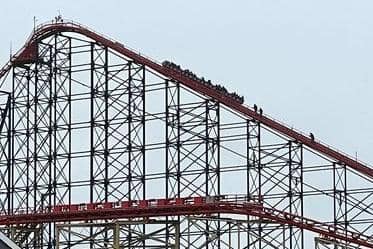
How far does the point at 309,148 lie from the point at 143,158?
23.4ft

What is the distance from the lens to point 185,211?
47781 mm

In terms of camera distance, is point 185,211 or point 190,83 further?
point 190,83

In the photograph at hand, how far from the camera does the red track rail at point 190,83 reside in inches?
1909

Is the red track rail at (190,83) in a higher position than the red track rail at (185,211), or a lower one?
higher

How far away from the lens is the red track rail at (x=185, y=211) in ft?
152

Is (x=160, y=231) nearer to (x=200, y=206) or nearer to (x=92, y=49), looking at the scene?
(x=200, y=206)

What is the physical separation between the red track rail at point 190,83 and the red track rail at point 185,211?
3170mm

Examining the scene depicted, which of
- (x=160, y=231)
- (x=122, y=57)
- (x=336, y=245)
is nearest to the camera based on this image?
(x=336, y=245)

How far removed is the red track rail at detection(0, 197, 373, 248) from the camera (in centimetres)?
4644

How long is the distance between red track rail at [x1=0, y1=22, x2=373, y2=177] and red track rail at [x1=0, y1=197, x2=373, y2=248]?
3.17 m

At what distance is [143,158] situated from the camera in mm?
52125

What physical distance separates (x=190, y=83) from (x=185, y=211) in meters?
5.93

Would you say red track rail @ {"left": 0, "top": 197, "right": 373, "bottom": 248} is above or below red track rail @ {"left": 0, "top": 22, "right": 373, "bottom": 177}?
below

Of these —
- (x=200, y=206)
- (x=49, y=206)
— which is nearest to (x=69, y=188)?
(x=49, y=206)
